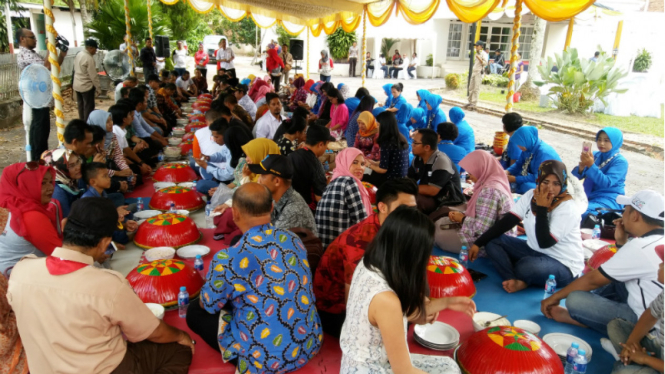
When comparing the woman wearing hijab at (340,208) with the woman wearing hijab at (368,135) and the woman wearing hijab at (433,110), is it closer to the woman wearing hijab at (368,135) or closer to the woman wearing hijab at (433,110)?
the woman wearing hijab at (368,135)

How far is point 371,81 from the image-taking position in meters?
24.0

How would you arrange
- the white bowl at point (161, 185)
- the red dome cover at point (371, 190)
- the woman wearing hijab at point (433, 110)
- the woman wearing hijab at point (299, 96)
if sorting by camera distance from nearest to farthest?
the red dome cover at point (371, 190), the white bowl at point (161, 185), the woman wearing hijab at point (433, 110), the woman wearing hijab at point (299, 96)

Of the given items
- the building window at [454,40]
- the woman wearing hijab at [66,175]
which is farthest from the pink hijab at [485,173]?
the building window at [454,40]

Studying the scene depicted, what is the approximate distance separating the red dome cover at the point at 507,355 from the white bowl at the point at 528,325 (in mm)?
458

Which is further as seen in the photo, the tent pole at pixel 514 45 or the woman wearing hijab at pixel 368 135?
the woman wearing hijab at pixel 368 135

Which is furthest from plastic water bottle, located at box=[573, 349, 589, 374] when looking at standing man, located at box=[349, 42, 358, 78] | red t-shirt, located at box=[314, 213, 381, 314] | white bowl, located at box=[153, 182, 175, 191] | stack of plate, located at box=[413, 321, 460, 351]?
standing man, located at box=[349, 42, 358, 78]

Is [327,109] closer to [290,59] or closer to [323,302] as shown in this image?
[323,302]

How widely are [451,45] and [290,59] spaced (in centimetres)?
1189

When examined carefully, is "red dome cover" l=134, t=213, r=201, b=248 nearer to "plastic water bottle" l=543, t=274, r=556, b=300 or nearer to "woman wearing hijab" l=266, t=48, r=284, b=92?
"plastic water bottle" l=543, t=274, r=556, b=300

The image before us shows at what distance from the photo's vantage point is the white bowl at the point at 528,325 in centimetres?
295

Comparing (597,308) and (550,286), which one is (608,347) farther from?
(550,286)

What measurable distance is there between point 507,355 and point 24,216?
2.96 meters

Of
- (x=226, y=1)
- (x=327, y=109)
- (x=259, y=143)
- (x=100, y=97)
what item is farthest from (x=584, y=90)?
(x=100, y=97)

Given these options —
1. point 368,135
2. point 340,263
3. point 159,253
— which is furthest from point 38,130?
point 340,263
